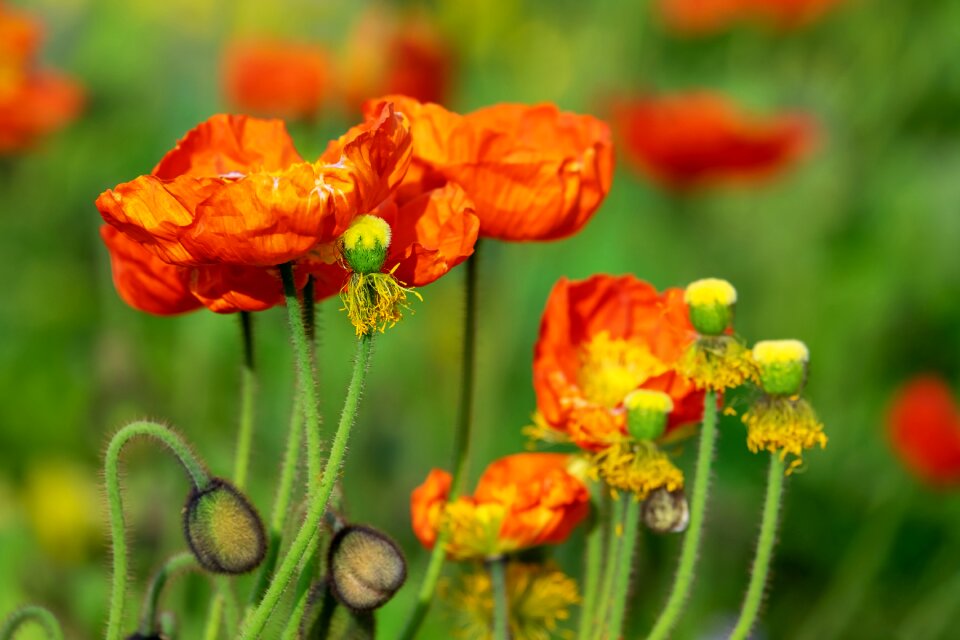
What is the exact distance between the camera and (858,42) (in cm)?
467

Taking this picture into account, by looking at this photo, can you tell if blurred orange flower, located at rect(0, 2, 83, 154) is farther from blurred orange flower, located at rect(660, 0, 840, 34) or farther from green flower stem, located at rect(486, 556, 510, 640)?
green flower stem, located at rect(486, 556, 510, 640)

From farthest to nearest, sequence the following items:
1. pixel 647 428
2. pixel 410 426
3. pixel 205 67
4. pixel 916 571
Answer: pixel 205 67 < pixel 410 426 < pixel 916 571 < pixel 647 428

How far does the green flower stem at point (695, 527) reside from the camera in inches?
45.4

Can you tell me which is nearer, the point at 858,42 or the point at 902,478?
the point at 902,478

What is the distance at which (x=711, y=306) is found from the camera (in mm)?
1191

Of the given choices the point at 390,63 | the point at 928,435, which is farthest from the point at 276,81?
the point at 928,435

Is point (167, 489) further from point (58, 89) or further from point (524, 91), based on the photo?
point (524, 91)

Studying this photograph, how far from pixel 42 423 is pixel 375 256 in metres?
2.46

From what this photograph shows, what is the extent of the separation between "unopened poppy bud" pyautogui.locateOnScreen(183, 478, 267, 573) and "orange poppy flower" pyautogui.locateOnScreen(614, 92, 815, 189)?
2544 millimetres

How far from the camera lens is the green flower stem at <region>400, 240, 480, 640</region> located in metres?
1.27

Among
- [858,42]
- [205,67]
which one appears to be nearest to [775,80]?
[858,42]

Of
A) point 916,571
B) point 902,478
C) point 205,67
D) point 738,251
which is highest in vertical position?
point 205,67

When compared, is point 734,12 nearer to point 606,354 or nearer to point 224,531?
point 606,354

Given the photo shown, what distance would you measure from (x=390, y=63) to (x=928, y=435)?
4.84ft
